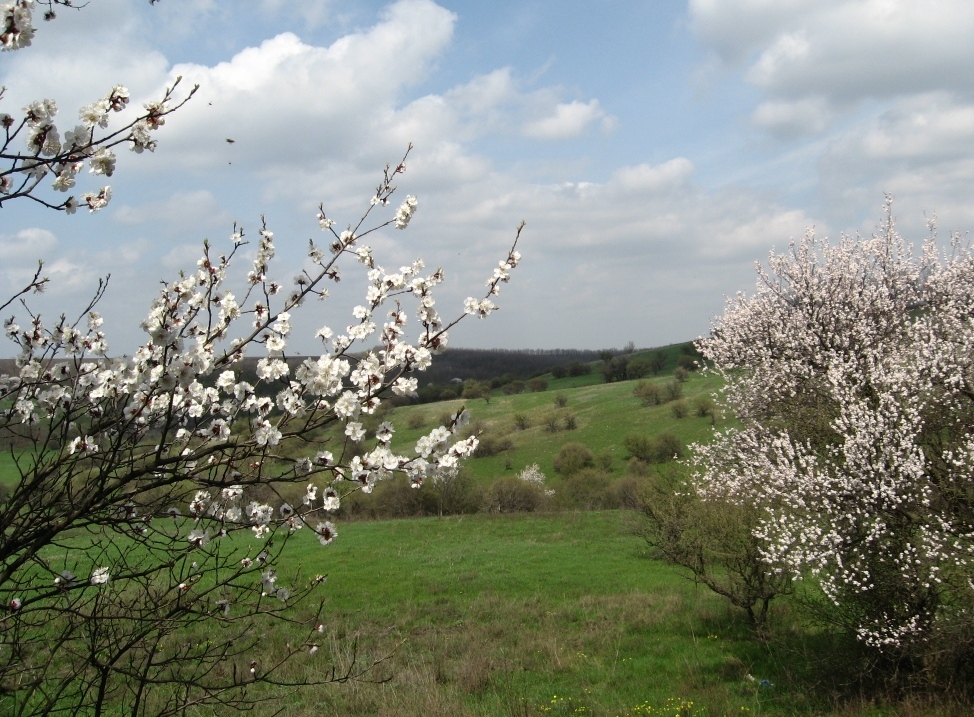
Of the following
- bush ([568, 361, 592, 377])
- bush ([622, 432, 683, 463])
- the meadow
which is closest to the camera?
the meadow

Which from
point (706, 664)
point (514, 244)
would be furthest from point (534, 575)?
point (514, 244)

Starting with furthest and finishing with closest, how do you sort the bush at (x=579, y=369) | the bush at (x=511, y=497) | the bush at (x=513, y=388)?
the bush at (x=579, y=369) → the bush at (x=513, y=388) → the bush at (x=511, y=497)

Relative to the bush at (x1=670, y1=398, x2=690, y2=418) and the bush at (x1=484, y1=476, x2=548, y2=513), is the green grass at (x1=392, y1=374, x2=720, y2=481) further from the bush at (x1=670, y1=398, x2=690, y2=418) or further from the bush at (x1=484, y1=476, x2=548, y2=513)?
the bush at (x1=484, y1=476, x2=548, y2=513)

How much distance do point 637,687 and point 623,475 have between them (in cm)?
3909

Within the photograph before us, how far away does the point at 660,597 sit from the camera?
19578 millimetres

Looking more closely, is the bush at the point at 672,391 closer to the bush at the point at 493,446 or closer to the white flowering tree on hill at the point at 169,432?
the bush at the point at 493,446

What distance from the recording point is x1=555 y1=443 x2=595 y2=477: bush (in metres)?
54.1

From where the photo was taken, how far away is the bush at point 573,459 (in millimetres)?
54125

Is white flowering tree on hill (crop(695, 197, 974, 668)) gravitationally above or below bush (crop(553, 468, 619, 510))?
above

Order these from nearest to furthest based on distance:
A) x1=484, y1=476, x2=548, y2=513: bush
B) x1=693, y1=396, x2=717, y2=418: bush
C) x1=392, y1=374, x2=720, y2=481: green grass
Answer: x1=484, y1=476, x2=548, y2=513: bush
x1=392, y1=374, x2=720, y2=481: green grass
x1=693, y1=396, x2=717, y2=418: bush

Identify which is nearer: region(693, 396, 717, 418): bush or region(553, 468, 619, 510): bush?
region(553, 468, 619, 510): bush

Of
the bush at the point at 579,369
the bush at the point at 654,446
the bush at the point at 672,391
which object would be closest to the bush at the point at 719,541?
the bush at the point at 654,446

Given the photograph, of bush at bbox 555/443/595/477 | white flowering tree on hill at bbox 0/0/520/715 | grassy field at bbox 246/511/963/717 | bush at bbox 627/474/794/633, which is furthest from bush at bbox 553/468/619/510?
white flowering tree on hill at bbox 0/0/520/715

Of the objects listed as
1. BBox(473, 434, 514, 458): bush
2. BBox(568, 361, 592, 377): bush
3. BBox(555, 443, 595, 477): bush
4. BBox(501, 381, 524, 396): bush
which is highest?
BBox(568, 361, 592, 377): bush
